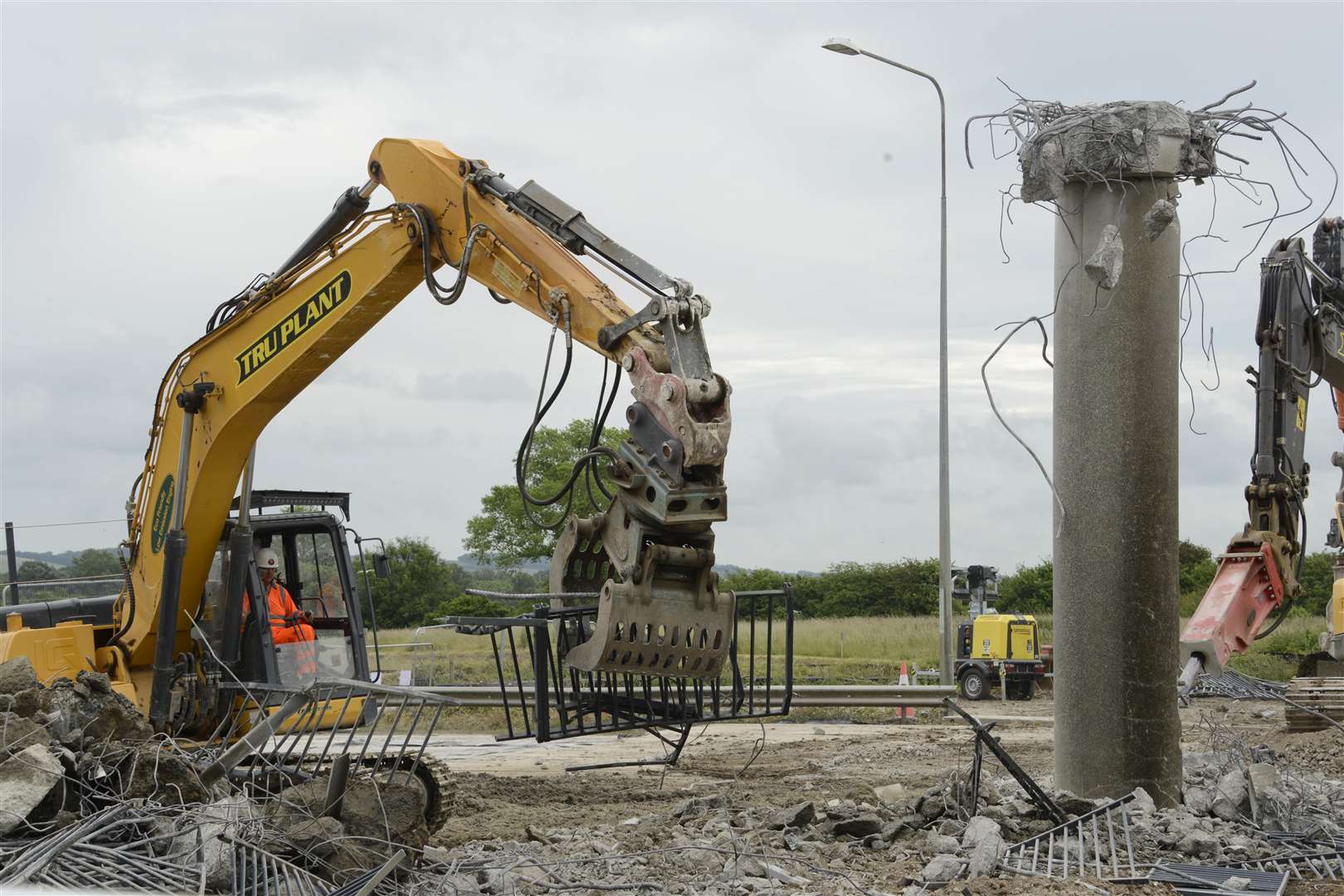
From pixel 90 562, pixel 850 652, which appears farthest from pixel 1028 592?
pixel 90 562

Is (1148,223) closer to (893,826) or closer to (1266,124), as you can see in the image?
(1266,124)

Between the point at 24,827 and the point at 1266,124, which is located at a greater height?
the point at 1266,124

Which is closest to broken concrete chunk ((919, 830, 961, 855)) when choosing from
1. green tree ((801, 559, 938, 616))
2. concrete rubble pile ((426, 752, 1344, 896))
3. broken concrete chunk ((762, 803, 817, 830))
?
concrete rubble pile ((426, 752, 1344, 896))

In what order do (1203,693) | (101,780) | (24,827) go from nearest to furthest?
(24,827), (101,780), (1203,693)

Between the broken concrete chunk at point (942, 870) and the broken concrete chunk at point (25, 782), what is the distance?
3938 mm

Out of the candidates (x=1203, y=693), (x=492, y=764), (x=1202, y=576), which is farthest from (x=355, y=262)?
(x=1202, y=576)

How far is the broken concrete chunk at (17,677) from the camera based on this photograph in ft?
22.7

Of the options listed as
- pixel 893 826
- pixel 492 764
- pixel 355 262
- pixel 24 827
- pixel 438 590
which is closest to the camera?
pixel 24 827

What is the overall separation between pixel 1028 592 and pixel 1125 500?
2938cm

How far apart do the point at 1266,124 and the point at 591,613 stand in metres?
4.43

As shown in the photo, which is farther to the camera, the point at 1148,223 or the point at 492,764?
the point at 492,764

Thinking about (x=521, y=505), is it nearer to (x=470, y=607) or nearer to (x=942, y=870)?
(x=470, y=607)

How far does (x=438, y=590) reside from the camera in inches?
1517

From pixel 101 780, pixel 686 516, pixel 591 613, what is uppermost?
pixel 686 516
